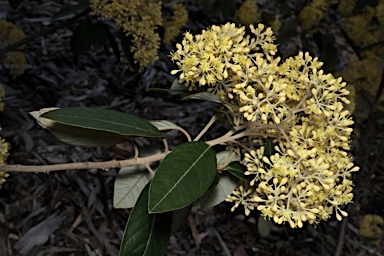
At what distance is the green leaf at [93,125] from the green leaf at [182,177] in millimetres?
116

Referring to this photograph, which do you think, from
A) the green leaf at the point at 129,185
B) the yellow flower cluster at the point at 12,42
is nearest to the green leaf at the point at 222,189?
the green leaf at the point at 129,185

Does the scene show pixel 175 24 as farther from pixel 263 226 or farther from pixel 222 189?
pixel 222 189

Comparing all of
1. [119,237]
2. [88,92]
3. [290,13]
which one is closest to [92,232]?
[119,237]

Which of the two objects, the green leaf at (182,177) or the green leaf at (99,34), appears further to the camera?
the green leaf at (99,34)

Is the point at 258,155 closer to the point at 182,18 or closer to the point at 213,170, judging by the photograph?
the point at 213,170

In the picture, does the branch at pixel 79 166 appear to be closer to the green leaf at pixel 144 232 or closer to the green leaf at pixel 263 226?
the green leaf at pixel 144 232

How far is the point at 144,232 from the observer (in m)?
1.35

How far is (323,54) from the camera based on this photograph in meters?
3.33

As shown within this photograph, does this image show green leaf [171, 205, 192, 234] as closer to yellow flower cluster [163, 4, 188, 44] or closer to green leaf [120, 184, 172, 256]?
green leaf [120, 184, 172, 256]

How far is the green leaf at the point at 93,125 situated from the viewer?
1.26 metres

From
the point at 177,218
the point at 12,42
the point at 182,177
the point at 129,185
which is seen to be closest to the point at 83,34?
the point at 12,42

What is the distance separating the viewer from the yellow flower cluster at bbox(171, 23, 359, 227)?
1.27 metres

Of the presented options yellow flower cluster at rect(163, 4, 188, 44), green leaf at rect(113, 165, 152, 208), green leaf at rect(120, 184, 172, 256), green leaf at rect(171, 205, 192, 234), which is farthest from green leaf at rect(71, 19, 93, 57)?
green leaf at rect(120, 184, 172, 256)

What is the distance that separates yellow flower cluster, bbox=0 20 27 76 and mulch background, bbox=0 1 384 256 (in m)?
0.22
